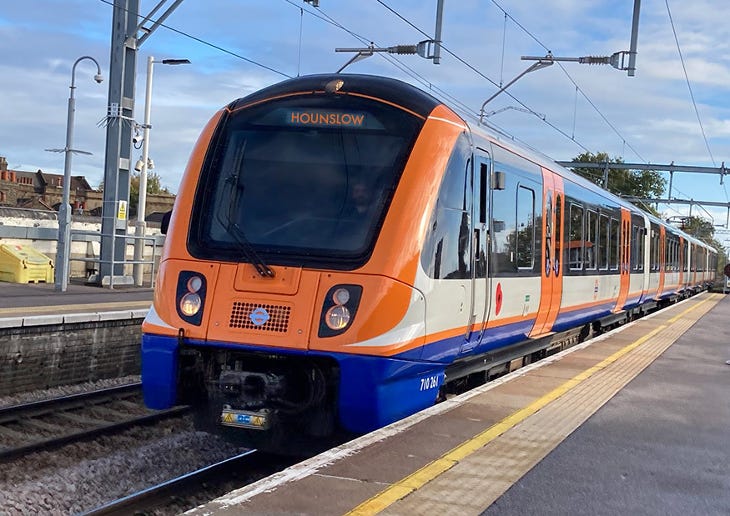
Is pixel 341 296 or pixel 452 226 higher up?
pixel 452 226

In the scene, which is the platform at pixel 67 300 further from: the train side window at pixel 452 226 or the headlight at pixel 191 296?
the train side window at pixel 452 226

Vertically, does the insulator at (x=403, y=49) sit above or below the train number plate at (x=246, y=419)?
above

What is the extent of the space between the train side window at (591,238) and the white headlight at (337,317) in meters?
7.44

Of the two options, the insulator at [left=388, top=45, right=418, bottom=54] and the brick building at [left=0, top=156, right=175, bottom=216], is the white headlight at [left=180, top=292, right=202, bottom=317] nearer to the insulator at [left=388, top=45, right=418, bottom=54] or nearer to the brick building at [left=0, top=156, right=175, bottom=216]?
the insulator at [left=388, top=45, right=418, bottom=54]

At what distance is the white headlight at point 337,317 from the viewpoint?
19.9ft

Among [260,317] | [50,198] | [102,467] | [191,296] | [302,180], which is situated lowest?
[102,467]

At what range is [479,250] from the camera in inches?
302

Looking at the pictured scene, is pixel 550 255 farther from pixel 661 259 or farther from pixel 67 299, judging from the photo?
pixel 661 259

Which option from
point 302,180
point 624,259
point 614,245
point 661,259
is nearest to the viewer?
point 302,180

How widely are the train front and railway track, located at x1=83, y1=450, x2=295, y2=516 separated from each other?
61 centimetres

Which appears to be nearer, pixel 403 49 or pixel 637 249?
pixel 403 49

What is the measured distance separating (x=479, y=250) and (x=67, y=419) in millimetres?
4875

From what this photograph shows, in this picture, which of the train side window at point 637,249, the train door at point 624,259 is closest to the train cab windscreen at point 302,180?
the train door at point 624,259

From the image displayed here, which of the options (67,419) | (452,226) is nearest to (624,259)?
(452,226)
